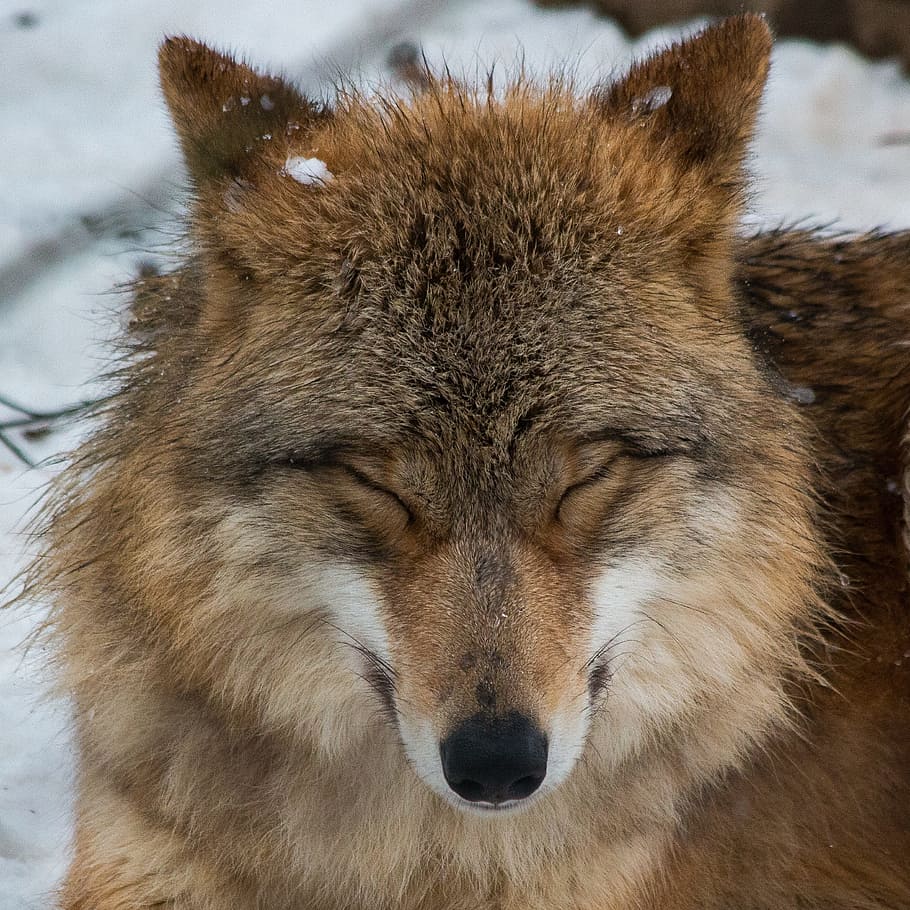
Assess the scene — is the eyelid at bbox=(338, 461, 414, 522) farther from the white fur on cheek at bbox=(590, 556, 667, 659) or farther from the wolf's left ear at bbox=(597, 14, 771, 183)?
the wolf's left ear at bbox=(597, 14, 771, 183)

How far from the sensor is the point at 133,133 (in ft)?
20.8

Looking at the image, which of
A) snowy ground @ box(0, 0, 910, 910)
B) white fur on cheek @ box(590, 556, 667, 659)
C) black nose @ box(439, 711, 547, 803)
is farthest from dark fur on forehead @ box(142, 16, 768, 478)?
snowy ground @ box(0, 0, 910, 910)

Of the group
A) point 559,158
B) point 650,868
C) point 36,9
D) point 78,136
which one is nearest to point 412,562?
point 559,158

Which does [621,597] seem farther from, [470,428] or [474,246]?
[474,246]

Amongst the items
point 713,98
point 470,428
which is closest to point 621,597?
point 470,428

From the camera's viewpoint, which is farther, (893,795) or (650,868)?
(893,795)

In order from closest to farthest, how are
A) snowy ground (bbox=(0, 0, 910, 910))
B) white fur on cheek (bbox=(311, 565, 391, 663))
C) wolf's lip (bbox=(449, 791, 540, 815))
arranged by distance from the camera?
wolf's lip (bbox=(449, 791, 540, 815)), white fur on cheek (bbox=(311, 565, 391, 663)), snowy ground (bbox=(0, 0, 910, 910))

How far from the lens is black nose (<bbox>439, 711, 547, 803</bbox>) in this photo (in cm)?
238

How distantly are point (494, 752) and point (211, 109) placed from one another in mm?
1469

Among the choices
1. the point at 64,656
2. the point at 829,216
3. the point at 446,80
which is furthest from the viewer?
the point at 829,216

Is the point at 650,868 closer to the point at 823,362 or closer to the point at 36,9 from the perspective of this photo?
the point at 823,362

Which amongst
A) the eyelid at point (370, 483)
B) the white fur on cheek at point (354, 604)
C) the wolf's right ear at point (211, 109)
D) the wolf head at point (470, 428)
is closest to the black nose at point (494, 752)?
the wolf head at point (470, 428)

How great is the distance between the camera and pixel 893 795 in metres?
3.50

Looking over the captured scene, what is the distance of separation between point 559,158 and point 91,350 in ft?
10.6
